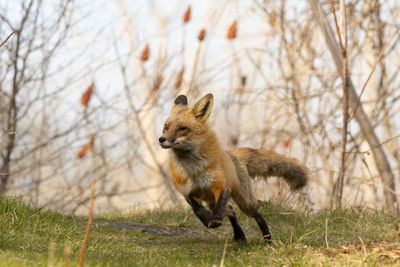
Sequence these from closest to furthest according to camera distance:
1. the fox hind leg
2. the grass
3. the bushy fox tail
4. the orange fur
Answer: the grass, the orange fur, the fox hind leg, the bushy fox tail

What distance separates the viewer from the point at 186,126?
481cm

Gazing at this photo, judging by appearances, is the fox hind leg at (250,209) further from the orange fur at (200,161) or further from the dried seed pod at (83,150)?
the dried seed pod at (83,150)

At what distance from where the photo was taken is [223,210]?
15.3 ft

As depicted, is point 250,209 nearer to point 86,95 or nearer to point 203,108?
point 203,108

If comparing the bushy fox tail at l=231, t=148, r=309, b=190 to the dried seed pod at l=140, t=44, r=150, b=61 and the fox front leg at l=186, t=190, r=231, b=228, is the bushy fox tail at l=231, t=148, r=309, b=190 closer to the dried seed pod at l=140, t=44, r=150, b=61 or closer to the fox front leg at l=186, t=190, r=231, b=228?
the fox front leg at l=186, t=190, r=231, b=228

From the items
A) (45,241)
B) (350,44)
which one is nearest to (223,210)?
(45,241)

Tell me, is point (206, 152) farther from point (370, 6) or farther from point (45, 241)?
point (370, 6)

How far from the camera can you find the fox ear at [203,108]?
498 centimetres

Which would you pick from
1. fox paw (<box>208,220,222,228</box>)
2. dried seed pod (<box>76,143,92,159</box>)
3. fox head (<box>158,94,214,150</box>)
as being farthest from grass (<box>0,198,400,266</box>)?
dried seed pod (<box>76,143,92,159</box>)

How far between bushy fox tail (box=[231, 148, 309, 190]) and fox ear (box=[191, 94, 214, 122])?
95 cm

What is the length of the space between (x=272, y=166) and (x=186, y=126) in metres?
1.69

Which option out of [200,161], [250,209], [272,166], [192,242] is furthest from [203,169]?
[272,166]

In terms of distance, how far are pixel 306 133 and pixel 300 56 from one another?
5.96 ft

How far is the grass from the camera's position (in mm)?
3785
